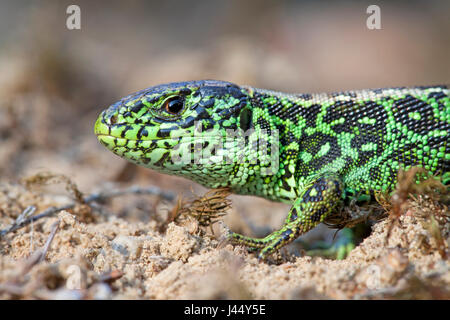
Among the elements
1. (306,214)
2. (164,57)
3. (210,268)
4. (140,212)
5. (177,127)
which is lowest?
(140,212)

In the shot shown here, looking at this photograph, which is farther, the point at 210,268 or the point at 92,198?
the point at 92,198

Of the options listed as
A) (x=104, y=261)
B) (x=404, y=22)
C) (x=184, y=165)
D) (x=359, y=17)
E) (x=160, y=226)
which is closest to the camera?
(x=104, y=261)

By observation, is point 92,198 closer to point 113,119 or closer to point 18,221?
point 18,221

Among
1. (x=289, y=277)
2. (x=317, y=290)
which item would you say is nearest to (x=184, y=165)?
(x=289, y=277)

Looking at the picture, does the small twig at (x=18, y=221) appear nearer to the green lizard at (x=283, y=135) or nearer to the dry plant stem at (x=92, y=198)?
the dry plant stem at (x=92, y=198)

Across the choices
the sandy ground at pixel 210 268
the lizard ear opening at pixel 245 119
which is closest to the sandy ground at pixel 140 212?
the sandy ground at pixel 210 268

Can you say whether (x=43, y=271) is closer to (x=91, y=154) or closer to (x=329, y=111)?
(x=329, y=111)

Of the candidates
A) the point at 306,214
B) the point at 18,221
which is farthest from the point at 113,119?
the point at 306,214
